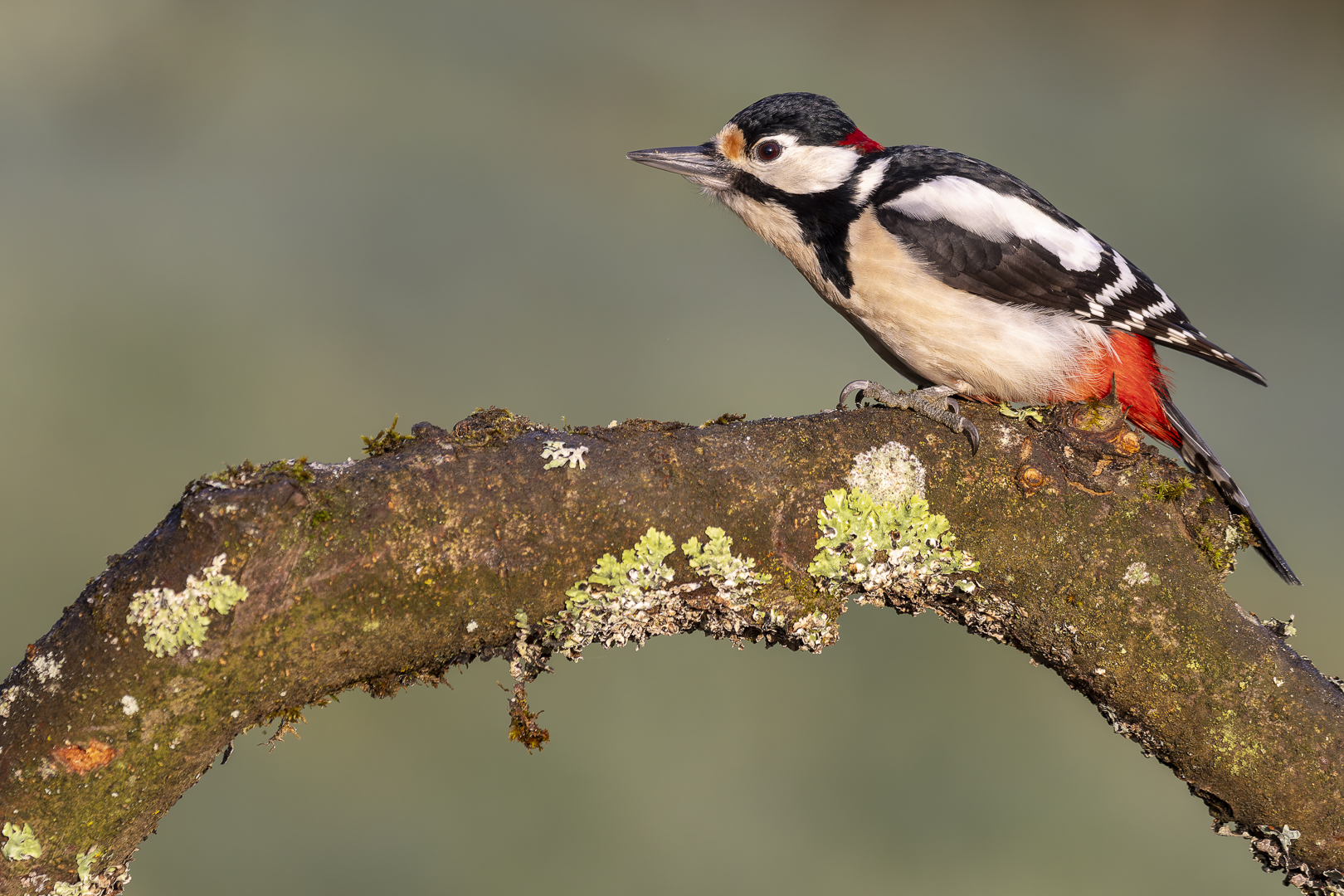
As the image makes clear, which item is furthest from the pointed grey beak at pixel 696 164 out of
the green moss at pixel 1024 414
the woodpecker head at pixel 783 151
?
the green moss at pixel 1024 414

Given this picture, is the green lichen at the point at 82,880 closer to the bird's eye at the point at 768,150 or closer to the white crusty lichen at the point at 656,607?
the white crusty lichen at the point at 656,607

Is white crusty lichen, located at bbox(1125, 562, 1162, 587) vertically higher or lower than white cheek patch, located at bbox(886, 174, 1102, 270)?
lower

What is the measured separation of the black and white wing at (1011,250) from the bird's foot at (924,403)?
366 millimetres

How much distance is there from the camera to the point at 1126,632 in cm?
138

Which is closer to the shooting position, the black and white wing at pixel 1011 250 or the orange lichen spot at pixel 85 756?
the orange lichen spot at pixel 85 756

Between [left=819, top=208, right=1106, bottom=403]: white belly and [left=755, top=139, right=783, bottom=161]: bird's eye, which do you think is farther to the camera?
[left=755, top=139, right=783, bottom=161]: bird's eye

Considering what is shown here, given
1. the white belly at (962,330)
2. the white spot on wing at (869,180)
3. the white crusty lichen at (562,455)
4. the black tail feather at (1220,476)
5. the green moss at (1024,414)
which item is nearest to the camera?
the white crusty lichen at (562,455)

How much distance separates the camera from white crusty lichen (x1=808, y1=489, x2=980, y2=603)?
4.36ft

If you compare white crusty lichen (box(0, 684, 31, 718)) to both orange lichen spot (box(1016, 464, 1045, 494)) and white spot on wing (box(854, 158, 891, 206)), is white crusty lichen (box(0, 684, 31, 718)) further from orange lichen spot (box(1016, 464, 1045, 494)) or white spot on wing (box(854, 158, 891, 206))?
white spot on wing (box(854, 158, 891, 206))

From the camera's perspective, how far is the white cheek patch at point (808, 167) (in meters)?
2.13

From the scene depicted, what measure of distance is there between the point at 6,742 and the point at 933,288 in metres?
1.71

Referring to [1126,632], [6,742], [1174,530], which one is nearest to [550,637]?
[6,742]

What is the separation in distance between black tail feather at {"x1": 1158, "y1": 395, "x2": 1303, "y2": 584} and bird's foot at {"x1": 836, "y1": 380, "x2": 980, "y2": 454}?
1.90 feet

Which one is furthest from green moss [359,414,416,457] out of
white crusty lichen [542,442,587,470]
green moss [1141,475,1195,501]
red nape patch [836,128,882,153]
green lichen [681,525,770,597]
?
red nape patch [836,128,882,153]
